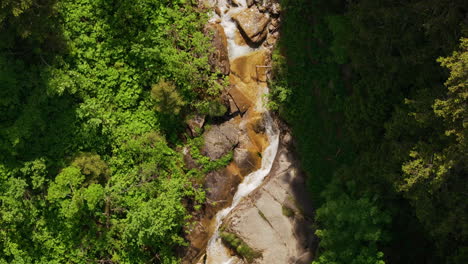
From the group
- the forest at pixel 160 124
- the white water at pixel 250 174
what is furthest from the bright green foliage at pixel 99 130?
the white water at pixel 250 174

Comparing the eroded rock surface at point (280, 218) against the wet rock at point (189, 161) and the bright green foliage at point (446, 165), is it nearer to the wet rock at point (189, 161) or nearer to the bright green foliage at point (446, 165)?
the wet rock at point (189, 161)

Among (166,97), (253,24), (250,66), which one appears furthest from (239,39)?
(166,97)

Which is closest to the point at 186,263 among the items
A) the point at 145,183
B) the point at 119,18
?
the point at 145,183

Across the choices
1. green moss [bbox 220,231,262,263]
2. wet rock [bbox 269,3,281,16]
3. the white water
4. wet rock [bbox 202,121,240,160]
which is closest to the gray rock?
the white water

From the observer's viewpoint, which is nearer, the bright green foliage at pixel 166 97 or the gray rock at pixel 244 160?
the bright green foliage at pixel 166 97

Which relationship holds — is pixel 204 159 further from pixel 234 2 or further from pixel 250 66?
pixel 234 2
